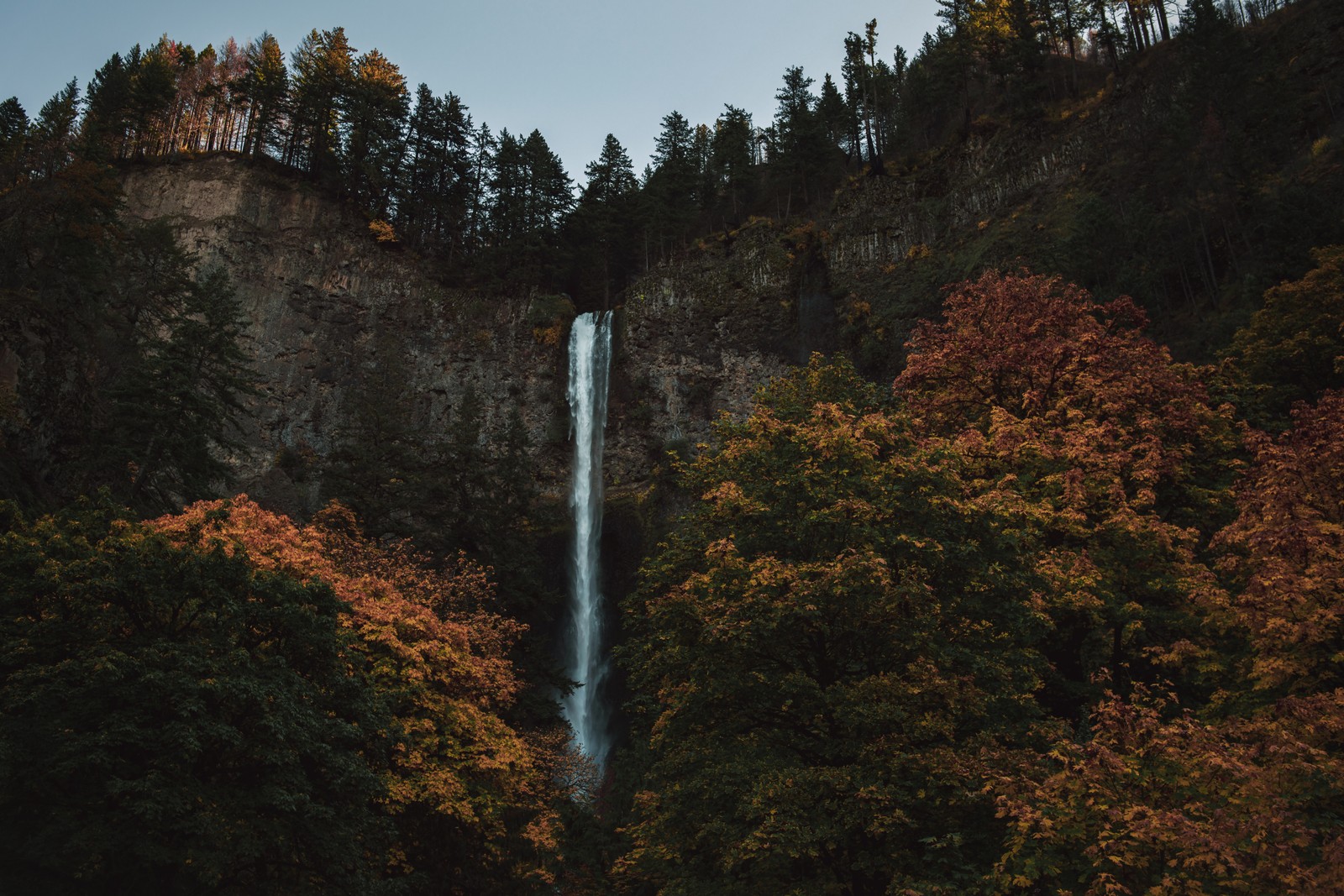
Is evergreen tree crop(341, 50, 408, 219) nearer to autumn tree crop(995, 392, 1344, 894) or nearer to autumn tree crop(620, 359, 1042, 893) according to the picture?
autumn tree crop(620, 359, 1042, 893)

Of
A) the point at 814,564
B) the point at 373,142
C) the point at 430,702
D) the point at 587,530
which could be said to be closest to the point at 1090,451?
Result: the point at 814,564

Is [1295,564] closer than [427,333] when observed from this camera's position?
Yes

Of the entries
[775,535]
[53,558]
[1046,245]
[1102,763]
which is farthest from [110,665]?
[1046,245]

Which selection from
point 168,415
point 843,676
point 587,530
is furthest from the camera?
point 587,530

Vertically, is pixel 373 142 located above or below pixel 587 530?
above

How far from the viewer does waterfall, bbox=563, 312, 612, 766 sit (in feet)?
122

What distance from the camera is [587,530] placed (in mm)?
44188

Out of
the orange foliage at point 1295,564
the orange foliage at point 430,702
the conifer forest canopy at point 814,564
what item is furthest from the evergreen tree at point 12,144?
the orange foliage at point 1295,564

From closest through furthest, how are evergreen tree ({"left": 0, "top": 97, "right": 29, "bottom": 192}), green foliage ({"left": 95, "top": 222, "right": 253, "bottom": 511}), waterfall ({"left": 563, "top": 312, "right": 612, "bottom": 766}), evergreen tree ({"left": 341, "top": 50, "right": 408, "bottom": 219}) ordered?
evergreen tree ({"left": 0, "top": 97, "right": 29, "bottom": 192}), green foliage ({"left": 95, "top": 222, "right": 253, "bottom": 511}), waterfall ({"left": 563, "top": 312, "right": 612, "bottom": 766}), evergreen tree ({"left": 341, "top": 50, "right": 408, "bottom": 219})

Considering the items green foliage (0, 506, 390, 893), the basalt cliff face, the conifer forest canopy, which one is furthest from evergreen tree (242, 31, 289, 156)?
green foliage (0, 506, 390, 893)

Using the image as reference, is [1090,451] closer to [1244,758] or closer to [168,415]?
[1244,758]

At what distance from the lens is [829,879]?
1283 cm

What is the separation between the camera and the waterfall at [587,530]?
122 feet

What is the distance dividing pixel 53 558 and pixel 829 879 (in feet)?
44.1
